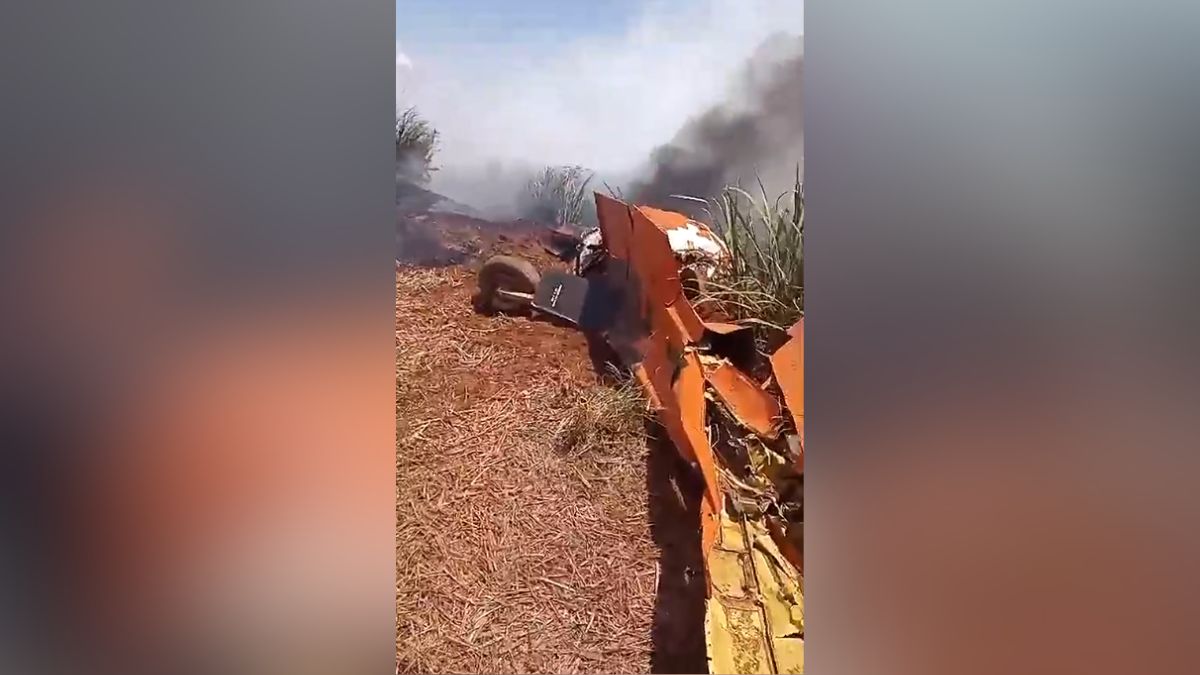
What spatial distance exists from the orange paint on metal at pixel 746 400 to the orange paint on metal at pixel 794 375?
3 centimetres

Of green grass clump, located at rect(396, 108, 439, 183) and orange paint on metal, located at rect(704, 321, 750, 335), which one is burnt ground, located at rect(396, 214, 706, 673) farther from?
orange paint on metal, located at rect(704, 321, 750, 335)

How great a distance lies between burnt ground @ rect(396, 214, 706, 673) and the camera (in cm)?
110

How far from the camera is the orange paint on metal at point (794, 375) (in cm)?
109

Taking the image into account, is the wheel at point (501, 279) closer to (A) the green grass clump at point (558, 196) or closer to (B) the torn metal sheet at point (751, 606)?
(A) the green grass clump at point (558, 196)

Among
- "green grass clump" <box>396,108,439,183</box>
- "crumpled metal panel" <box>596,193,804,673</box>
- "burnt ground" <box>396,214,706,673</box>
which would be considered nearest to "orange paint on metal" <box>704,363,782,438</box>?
"crumpled metal panel" <box>596,193,804,673</box>

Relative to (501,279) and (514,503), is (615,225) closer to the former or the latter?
(501,279)

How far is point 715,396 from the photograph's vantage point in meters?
1.11
